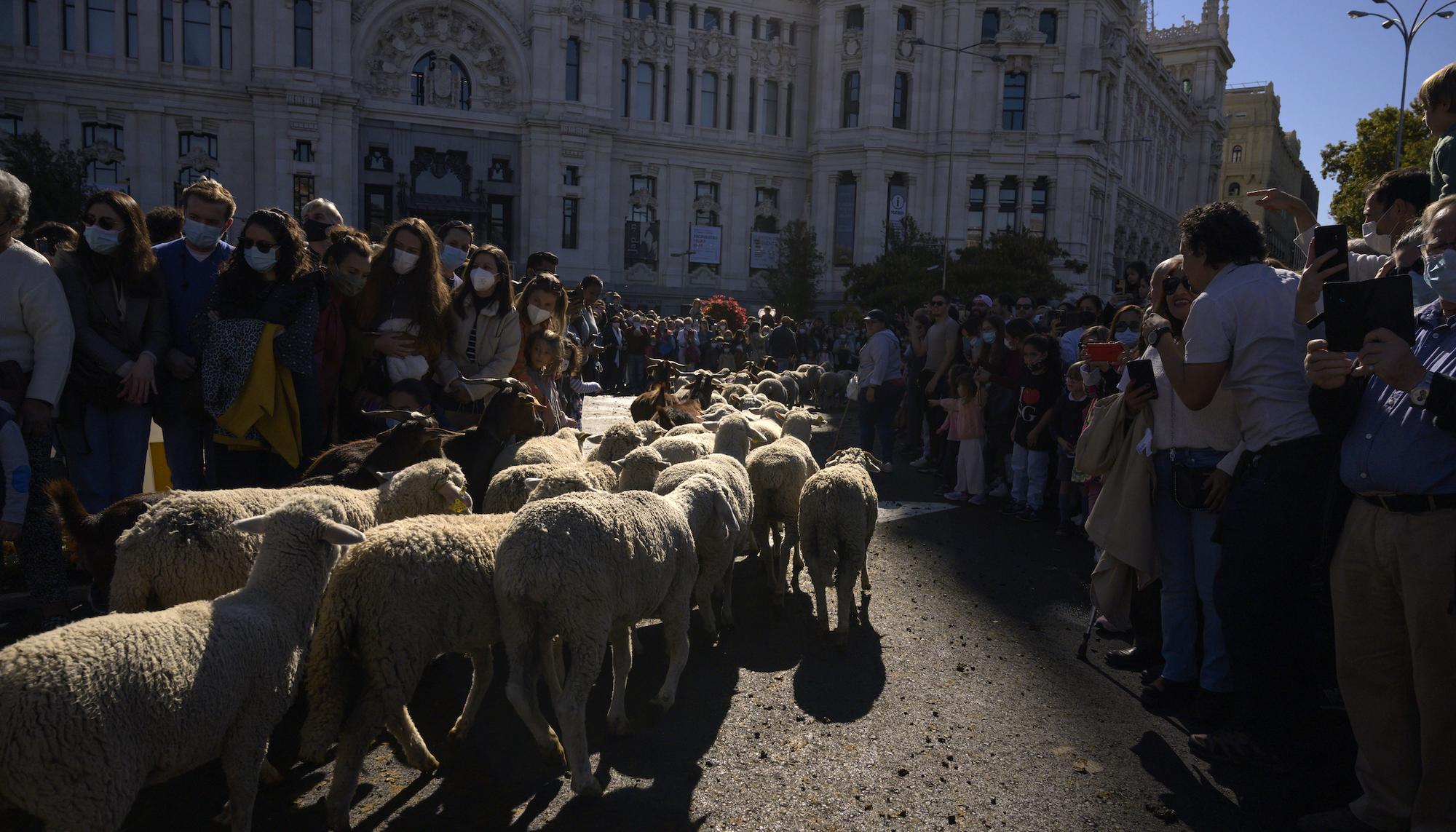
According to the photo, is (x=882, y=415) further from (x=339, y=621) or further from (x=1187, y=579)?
Answer: (x=339, y=621)

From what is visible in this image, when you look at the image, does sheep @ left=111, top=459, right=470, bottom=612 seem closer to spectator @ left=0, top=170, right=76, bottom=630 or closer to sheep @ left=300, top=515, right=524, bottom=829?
sheep @ left=300, top=515, right=524, bottom=829

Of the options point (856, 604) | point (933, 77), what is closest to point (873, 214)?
point (933, 77)

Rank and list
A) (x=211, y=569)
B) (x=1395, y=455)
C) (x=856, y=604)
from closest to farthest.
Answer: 1. (x=1395, y=455)
2. (x=211, y=569)
3. (x=856, y=604)

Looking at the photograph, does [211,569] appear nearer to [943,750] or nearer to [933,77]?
[943,750]

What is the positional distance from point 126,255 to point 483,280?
2.16m

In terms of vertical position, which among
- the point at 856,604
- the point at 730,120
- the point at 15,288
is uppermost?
the point at 730,120

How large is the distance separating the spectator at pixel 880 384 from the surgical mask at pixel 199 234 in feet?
26.4

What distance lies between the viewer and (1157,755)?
436 centimetres

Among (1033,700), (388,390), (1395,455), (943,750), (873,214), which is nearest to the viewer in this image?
A: (1395,455)

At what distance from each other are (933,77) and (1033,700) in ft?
188

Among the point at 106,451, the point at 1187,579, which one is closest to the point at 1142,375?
the point at 1187,579

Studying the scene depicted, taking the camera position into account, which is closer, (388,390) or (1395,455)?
(1395,455)

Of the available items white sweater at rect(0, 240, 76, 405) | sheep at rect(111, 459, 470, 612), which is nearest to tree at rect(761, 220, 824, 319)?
white sweater at rect(0, 240, 76, 405)

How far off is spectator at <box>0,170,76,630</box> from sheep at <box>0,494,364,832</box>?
79.6 inches
